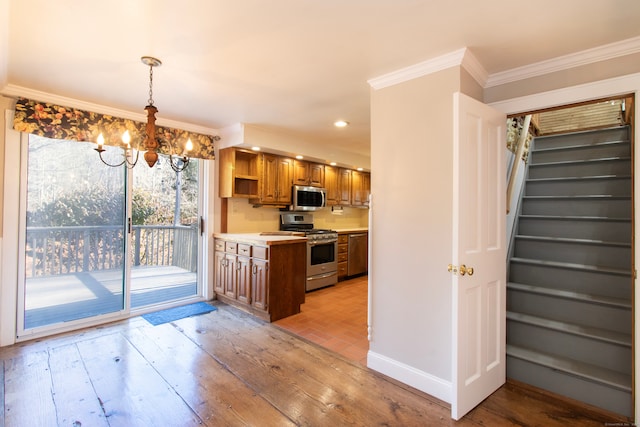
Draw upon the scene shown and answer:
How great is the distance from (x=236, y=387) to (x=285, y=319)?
4.60 ft

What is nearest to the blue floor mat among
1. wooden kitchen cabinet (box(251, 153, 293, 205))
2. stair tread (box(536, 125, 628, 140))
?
wooden kitchen cabinet (box(251, 153, 293, 205))

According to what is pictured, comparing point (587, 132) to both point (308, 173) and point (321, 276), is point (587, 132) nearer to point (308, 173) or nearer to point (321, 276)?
point (308, 173)

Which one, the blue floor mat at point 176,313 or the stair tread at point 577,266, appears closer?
the stair tread at point 577,266

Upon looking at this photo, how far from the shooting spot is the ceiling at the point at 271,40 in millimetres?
1627

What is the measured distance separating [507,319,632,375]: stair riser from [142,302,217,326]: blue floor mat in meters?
3.35

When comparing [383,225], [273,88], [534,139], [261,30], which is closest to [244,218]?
[273,88]

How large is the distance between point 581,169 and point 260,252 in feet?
12.3

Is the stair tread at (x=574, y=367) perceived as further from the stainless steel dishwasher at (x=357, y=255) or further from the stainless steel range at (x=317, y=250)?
the stainless steel dishwasher at (x=357, y=255)

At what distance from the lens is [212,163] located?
427 centimetres

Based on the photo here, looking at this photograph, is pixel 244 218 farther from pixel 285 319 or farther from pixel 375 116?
pixel 375 116

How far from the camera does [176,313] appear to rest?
12.2 feet

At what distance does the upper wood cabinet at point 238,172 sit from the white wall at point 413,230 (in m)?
2.32

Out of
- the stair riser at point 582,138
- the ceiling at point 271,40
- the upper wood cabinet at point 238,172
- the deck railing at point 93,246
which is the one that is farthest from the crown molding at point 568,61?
the deck railing at point 93,246

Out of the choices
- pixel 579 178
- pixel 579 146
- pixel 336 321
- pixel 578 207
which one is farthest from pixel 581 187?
pixel 336 321
